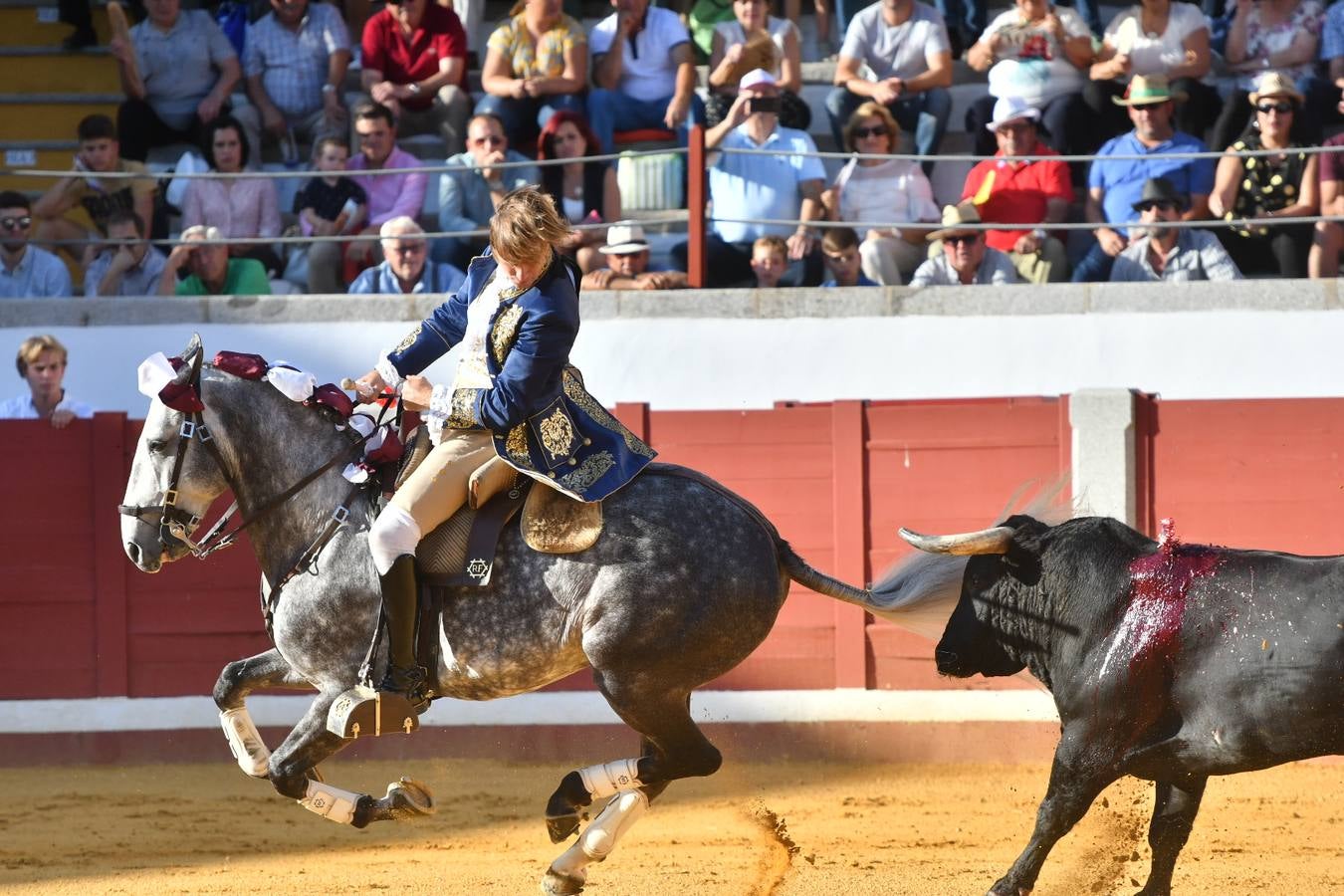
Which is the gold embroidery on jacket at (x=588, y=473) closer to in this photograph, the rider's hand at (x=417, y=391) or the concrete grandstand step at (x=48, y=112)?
the rider's hand at (x=417, y=391)

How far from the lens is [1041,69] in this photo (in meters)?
9.77

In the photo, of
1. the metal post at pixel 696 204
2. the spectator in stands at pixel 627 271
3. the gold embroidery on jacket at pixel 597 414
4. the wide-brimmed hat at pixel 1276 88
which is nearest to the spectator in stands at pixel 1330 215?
the wide-brimmed hat at pixel 1276 88

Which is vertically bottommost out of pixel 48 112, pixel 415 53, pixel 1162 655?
pixel 1162 655

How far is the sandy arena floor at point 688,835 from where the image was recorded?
610 cm

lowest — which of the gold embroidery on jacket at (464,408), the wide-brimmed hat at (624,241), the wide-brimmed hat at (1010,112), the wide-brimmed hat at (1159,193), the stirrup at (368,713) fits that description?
the stirrup at (368,713)

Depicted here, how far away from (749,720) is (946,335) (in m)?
2.04

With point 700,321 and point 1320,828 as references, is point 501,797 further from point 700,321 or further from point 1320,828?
point 1320,828

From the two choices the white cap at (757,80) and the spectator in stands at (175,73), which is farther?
the spectator in stands at (175,73)

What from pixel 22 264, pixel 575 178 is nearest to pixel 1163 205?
pixel 575 178

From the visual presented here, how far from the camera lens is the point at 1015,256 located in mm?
9266

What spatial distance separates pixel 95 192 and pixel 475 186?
6.58 ft

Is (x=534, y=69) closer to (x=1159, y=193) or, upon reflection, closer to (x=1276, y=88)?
(x=1159, y=193)

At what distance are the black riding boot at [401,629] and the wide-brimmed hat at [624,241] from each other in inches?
171

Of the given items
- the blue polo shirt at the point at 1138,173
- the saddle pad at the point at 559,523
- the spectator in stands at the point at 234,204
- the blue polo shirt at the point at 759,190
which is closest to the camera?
the saddle pad at the point at 559,523
